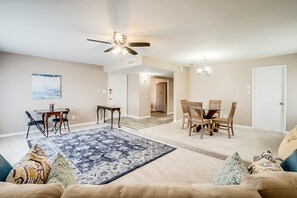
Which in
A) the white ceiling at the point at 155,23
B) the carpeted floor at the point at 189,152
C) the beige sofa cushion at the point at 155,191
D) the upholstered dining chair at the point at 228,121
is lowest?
the carpeted floor at the point at 189,152

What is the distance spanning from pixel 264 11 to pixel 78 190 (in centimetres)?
302

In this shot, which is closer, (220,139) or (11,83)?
(220,139)

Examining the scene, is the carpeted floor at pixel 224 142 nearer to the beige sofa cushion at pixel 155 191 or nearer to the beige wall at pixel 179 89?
the beige wall at pixel 179 89

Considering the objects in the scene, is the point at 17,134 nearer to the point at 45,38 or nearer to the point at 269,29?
the point at 45,38

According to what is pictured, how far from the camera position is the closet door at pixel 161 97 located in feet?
28.8

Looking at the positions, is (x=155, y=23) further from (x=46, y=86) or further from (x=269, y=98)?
(x=269, y=98)

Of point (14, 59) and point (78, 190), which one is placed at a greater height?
point (14, 59)

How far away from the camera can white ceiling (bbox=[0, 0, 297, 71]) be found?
77.5 inches

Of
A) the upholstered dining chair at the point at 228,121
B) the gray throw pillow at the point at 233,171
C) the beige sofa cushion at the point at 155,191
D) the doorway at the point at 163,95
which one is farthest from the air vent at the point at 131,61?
the beige sofa cushion at the point at 155,191

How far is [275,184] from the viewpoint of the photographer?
66 cm

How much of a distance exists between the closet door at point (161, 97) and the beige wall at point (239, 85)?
2.57 metres

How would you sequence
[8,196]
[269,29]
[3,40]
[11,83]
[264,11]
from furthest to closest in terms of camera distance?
[11,83], [3,40], [269,29], [264,11], [8,196]

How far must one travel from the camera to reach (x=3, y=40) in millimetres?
3270

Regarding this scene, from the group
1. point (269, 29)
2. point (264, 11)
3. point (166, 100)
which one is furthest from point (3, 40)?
point (166, 100)
